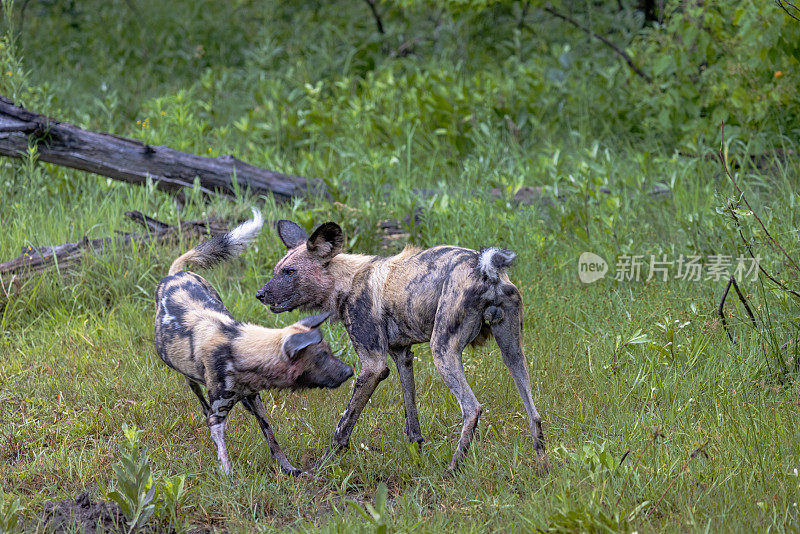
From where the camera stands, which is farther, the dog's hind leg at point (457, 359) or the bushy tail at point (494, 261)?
the dog's hind leg at point (457, 359)

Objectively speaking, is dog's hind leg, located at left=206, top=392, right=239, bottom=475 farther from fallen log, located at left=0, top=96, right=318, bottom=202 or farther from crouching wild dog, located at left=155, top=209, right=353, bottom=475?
fallen log, located at left=0, top=96, right=318, bottom=202

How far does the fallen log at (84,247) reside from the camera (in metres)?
6.16

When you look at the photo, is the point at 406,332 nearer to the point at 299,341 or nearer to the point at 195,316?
the point at 299,341

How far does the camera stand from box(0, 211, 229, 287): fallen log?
6.16 meters

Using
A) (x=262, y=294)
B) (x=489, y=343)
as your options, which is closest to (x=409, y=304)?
(x=262, y=294)

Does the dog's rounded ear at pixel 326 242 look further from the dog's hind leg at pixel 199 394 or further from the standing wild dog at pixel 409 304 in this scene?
the dog's hind leg at pixel 199 394

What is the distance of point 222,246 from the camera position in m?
5.16

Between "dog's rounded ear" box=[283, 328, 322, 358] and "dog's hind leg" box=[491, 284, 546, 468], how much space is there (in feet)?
3.06

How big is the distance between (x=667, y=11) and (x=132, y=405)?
6735mm

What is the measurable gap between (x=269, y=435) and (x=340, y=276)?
99 centimetres

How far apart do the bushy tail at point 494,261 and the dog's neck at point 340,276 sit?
0.93 metres

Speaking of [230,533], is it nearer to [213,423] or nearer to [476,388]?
[213,423]

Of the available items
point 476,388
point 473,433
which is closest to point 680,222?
point 476,388

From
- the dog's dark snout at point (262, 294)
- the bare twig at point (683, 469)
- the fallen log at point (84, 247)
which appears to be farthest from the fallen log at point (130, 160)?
the bare twig at point (683, 469)
